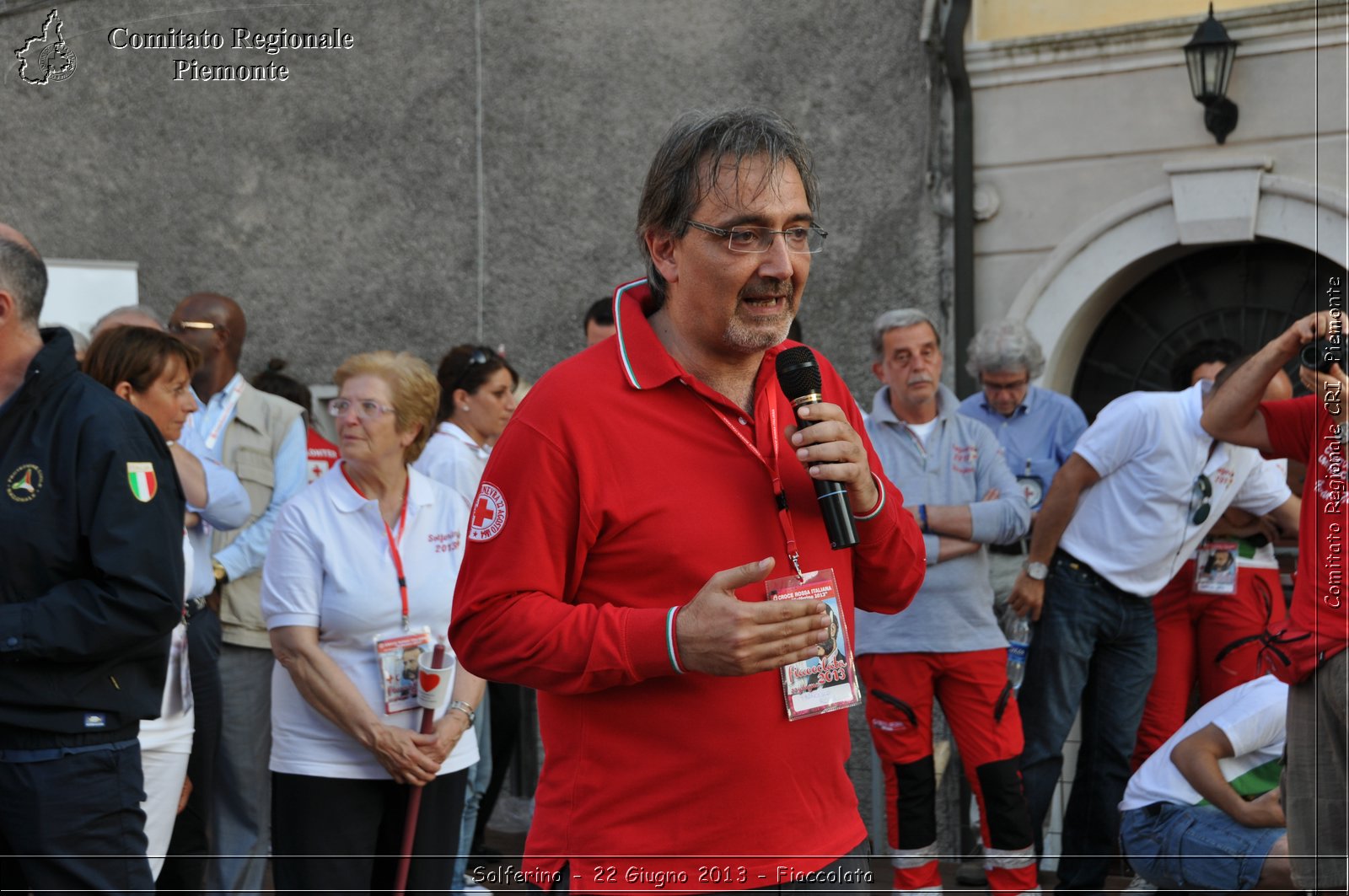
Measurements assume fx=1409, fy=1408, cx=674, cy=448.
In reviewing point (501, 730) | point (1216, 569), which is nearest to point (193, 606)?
point (501, 730)

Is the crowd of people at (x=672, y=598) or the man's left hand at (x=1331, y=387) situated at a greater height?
the man's left hand at (x=1331, y=387)

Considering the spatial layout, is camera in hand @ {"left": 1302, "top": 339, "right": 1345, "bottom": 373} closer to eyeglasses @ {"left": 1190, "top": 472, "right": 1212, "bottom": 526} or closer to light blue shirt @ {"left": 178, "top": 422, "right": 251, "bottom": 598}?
eyeglasses @ {"left": 1190, "top": 472, "right": 1212, "bottom": 526}

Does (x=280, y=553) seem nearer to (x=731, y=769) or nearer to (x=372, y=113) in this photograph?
(x=731, y=769)

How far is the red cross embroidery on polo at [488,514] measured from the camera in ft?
7.15

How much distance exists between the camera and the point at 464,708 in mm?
3951

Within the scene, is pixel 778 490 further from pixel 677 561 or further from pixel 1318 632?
pixel 1318 632

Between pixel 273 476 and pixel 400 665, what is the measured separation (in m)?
1.55

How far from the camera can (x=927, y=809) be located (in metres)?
4.90

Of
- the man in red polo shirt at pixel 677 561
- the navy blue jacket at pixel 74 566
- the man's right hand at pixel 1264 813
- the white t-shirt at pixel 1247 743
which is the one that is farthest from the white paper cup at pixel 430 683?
the man's right hand at pixel 1264 813

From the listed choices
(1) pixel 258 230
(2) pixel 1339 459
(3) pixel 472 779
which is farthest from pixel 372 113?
(2) pixel 1339 459

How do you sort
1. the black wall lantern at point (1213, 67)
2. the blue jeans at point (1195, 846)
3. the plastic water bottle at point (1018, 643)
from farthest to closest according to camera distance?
the black wall lantern at point (1213, 67) < the plastic water bottle at point (1018, 643) < the blue jeans at point (1195, 846)

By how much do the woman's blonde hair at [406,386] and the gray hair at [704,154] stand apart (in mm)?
1885

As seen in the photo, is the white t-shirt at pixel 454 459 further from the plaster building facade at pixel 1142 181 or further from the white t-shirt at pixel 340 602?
the plaster building facade at pixel 1142 181

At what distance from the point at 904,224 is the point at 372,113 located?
2.97 m
